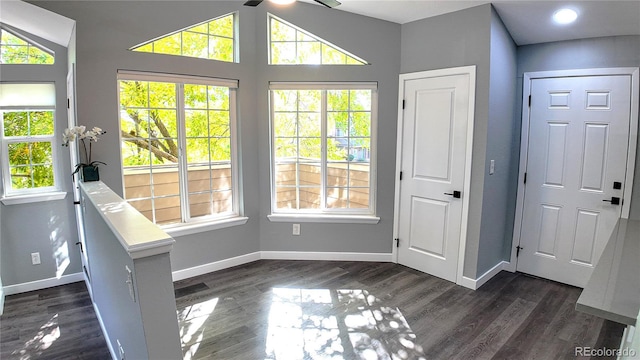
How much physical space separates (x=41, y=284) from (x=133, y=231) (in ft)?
9.67

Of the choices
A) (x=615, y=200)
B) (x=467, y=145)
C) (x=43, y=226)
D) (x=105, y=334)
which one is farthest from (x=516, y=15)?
(x=43, y=226)

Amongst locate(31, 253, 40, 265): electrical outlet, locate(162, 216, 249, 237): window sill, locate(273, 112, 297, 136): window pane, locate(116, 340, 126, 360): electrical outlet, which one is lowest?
locate(116, 340, 126, 360): electrical outlet

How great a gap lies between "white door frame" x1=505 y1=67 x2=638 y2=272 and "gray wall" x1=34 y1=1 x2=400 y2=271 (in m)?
1.28

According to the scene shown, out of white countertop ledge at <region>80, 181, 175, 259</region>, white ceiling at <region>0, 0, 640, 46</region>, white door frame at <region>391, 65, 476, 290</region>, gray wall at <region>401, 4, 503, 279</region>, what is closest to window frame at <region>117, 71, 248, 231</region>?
white ceiling at <region>0, 0, 640, 46</region>

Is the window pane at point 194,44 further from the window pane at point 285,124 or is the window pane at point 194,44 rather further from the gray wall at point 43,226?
the gray wall at point 43,226

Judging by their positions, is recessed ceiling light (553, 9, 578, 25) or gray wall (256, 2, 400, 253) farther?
gray wall (256, 2, 400, 253)

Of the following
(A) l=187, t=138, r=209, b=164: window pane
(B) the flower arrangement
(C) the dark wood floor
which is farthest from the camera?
(A) l=187, t=138, r=209, b=164: window pane

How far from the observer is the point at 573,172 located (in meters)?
3.47

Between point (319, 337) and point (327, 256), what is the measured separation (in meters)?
1.53

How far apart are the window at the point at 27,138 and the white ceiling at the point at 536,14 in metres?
3.07

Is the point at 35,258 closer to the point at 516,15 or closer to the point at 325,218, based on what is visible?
the point at 325,218

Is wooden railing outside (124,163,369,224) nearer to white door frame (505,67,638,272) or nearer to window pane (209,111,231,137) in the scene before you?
window pane (209,111,231,137)

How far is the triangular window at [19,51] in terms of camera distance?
335 cm

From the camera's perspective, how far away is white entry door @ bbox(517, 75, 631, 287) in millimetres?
3232
